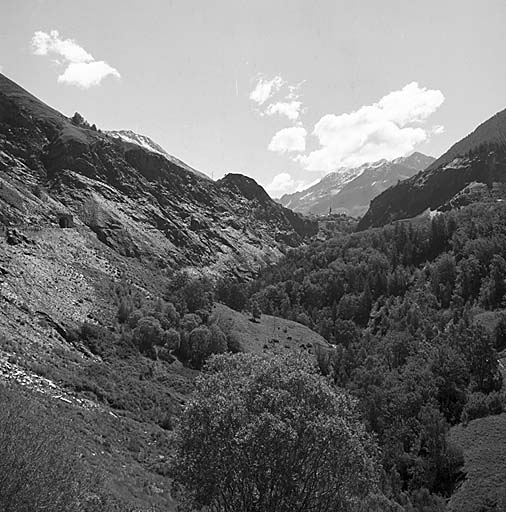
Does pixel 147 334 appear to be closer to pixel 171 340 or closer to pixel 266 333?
pixel 171 340

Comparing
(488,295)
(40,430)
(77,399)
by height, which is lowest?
(77,399)

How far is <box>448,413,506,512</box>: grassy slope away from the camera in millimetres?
65062

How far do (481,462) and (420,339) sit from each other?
6463cm

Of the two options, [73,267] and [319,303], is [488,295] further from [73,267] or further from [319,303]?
[73,267]

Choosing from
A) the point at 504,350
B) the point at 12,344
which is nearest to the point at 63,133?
the point at 12,344

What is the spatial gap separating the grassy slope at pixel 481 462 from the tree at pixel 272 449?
4833cm

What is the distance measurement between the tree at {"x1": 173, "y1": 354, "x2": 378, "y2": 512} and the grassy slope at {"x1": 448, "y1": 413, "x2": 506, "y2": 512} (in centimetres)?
4833

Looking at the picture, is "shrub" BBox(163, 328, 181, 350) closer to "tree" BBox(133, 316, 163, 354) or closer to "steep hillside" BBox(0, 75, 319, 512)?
"tree" BBox(133, 316, 163, 354)

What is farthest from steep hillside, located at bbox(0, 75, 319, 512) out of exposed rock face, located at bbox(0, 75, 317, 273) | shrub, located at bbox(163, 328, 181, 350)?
shrub, located at bbox(163, 328, 181, 350)

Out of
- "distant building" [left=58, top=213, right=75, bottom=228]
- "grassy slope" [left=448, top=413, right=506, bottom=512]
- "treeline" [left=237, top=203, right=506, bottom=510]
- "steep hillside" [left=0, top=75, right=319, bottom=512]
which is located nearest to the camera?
"steep hillside" [left=0, top=75, right=319, bottom=512]

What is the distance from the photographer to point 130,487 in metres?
37.6

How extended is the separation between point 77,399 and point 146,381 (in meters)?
29.1

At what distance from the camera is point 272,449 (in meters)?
Answer: 23.7

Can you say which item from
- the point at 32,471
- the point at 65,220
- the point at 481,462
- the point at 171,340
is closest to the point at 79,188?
the point at 65,220
